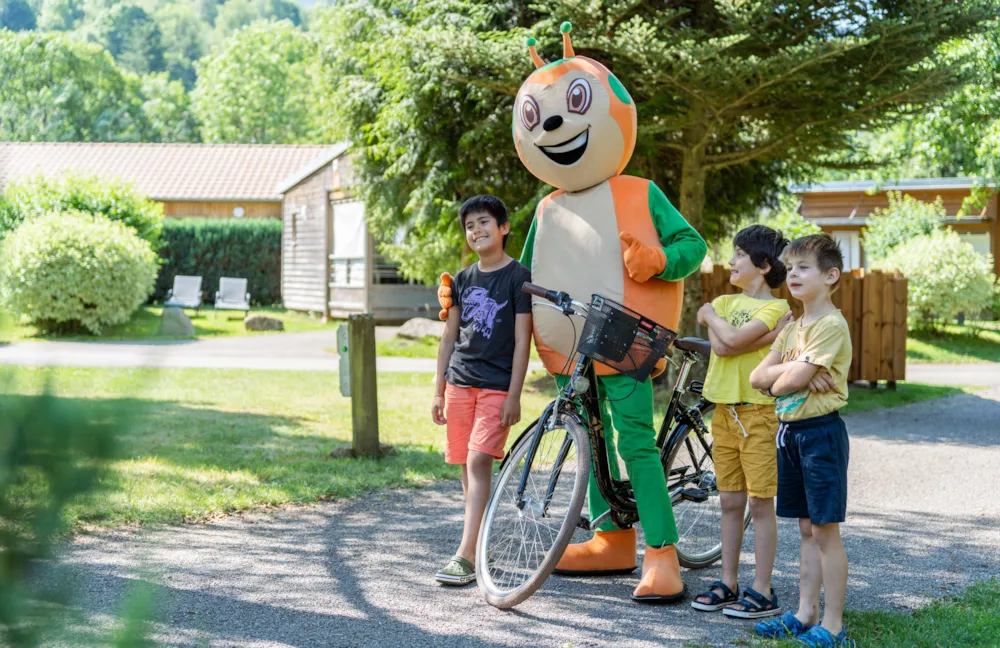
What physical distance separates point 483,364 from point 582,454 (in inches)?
28.0

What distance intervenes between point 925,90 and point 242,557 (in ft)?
24.3

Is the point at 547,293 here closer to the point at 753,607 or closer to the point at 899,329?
the point at 753,607

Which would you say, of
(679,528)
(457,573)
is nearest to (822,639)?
(679,528)

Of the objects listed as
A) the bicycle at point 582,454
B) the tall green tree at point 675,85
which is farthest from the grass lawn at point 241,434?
the tall green tree at point 675,85

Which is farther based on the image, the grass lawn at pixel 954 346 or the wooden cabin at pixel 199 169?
the wooden cabin at pixel 199 169

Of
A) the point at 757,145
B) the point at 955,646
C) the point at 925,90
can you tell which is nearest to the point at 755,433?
the point at 955,646

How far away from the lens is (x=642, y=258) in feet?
14.2

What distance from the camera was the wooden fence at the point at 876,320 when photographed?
1256cm

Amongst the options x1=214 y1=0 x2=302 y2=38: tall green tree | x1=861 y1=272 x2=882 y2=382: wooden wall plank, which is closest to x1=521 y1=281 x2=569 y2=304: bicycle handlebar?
x1=861 y1=272 x2=882 y2=382: wooden wall plank

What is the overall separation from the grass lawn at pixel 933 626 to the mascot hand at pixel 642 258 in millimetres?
1550

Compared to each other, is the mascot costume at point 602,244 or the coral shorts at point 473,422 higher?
the mascot costume at point 602,244

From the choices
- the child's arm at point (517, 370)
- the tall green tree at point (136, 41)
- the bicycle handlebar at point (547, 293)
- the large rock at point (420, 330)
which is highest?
the tall green tree at point (136, 41)

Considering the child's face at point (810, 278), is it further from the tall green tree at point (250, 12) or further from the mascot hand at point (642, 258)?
the tall green tree at point (250, 12)

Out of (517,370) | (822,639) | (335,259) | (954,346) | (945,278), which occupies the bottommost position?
(822,639)
